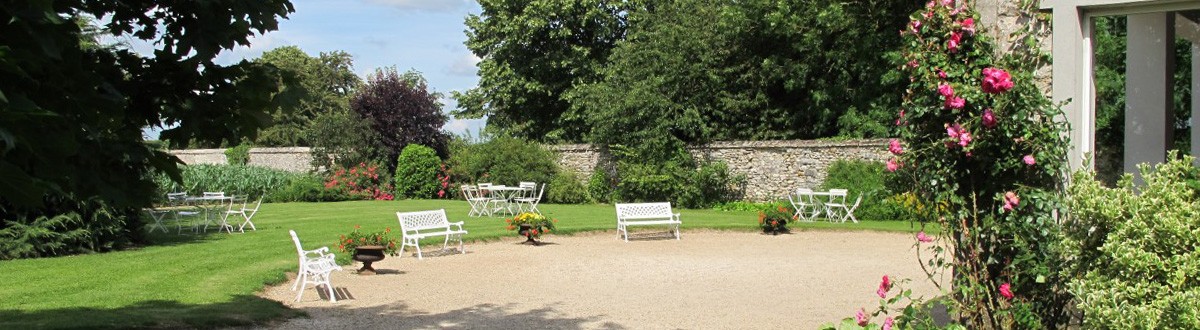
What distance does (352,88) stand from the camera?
57438mm

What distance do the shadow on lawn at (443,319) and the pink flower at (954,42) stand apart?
3968 millimetres

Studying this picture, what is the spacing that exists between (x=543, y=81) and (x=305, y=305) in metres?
26.7

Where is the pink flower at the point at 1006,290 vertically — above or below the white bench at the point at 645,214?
above

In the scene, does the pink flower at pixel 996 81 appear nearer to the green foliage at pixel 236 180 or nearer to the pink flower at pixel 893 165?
the pink flower at pixel 893 165

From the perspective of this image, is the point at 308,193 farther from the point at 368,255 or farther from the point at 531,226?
the point at 368,255

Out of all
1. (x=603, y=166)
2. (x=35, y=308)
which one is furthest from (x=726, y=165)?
(x=35, y=308)

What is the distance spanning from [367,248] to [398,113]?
20.3 m

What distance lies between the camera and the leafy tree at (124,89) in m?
3.34

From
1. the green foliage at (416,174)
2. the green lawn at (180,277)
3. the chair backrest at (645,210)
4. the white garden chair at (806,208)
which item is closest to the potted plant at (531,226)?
the green lawn at (180,277)

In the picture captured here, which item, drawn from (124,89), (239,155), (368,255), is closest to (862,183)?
(368,255)

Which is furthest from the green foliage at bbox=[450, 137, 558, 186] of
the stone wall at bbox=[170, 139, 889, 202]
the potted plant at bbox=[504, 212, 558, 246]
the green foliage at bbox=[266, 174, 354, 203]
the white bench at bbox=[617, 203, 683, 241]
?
the potted plant at bbox=[504, 212, 558, 246]

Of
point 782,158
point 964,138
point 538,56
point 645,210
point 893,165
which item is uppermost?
point 538,56

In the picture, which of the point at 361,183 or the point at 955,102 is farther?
the point at 361,183

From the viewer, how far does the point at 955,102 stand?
5082 mm
